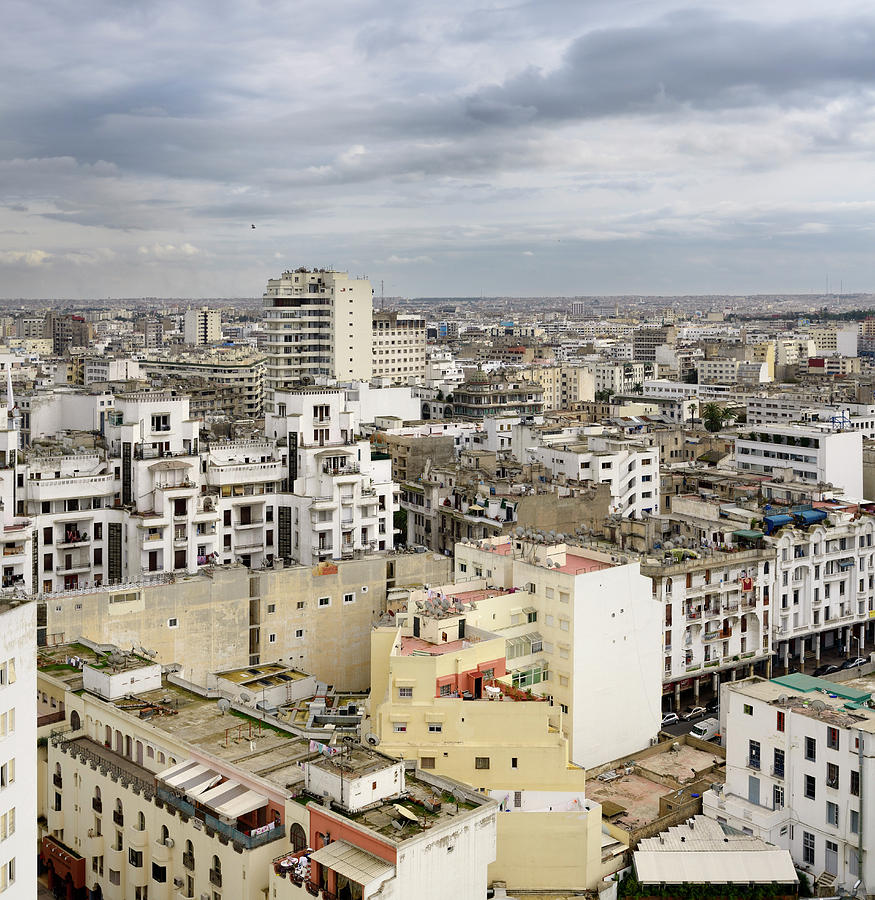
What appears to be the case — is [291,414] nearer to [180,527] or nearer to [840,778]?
[180,527]

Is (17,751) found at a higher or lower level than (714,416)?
lower

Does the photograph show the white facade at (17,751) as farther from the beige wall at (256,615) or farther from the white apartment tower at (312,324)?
the white apartment tower at (312,324)

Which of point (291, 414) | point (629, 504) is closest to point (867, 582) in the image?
point (629, 504)

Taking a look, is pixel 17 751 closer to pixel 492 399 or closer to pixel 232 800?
pixel 232 800

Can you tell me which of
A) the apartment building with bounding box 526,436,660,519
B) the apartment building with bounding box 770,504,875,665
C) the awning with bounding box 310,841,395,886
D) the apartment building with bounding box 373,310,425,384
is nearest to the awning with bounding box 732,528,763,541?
the apartment building with bounding box 770,504,875,665

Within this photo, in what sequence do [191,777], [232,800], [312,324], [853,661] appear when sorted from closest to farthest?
[232,800] → [191,777] → [853,661] → [312,324]

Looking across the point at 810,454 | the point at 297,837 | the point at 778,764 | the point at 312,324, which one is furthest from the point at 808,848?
the point at 312,324

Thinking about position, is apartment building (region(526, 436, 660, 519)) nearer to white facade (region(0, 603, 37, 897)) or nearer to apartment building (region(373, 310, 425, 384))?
white facade (region(0, 603, 37, 897))
